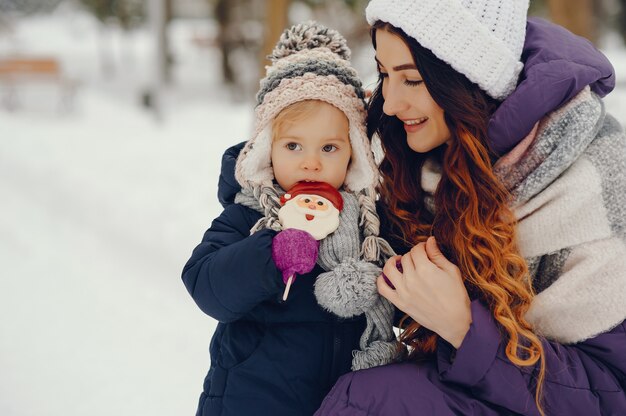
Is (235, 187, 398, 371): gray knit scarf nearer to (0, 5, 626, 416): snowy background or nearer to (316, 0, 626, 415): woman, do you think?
(316, 0, 626, 415): woman

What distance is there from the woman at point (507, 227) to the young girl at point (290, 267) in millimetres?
117

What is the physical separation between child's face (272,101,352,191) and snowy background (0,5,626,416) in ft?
4.82

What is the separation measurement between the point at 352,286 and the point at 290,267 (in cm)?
16

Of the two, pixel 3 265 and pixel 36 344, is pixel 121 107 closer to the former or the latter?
pixel 3 265

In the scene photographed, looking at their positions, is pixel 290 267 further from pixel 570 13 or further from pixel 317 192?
pixel 570 13

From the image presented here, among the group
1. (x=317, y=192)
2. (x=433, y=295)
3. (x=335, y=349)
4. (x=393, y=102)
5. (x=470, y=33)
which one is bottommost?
→ (x=335, y=349)

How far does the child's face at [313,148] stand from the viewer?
192 cm

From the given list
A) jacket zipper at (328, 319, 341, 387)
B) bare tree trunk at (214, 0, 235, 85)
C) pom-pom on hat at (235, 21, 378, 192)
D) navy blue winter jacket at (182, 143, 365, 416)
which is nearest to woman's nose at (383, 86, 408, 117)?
pom-pom on hat at (235, 21, 378, 192)

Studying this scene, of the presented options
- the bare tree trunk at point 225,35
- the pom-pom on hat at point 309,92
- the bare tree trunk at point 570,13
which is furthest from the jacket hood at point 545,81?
the bare tree trunk at point 225,35

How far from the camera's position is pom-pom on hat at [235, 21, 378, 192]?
6.29 ft

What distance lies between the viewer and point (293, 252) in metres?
1.70

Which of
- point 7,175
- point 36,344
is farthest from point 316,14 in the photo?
point 36,344

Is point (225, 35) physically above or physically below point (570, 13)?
below

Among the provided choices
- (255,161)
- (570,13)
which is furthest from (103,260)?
(570,13)
